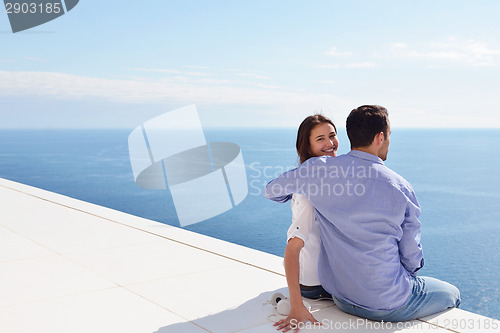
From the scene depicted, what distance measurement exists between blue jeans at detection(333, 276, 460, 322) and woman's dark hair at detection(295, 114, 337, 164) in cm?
70

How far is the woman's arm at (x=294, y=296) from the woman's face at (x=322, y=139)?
0.45 meters

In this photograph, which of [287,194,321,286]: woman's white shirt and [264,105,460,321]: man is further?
[287,194,321,286]: woman's white shirt

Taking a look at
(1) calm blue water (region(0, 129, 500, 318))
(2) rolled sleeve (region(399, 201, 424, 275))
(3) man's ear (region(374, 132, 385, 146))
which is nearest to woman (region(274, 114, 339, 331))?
(3) man's ear (region(374, 132, 385, 146))

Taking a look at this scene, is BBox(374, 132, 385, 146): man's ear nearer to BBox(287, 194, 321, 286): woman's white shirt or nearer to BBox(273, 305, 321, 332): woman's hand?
BBox(287, 194, 321, 286): woman's white shirt

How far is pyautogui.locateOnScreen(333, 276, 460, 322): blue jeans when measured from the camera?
228 centimetres

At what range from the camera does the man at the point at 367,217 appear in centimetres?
213

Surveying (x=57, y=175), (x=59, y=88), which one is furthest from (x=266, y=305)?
(x=59, y=88)

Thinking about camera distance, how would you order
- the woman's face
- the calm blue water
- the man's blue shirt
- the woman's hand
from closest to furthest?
the man's blue shirt → the woman's hand → the woman's face → the calm blue water

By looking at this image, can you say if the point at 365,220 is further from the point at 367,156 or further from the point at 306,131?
the point at 306,131

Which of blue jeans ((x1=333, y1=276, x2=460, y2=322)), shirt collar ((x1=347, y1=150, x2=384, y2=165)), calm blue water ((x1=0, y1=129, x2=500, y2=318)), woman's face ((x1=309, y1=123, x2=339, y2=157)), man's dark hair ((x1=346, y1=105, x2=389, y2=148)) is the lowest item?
calm blue water ((x1=0, y1=129, x2=500, y2=318))

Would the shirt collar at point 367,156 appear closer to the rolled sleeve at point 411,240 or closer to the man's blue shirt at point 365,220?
the man's blue shirt at point 365,220

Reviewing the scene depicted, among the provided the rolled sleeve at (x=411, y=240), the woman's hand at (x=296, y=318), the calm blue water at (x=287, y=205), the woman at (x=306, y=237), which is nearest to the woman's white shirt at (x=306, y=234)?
the woman at (x=306, y=237)

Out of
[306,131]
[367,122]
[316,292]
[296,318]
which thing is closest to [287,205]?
[316,292]

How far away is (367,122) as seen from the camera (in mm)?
2178
